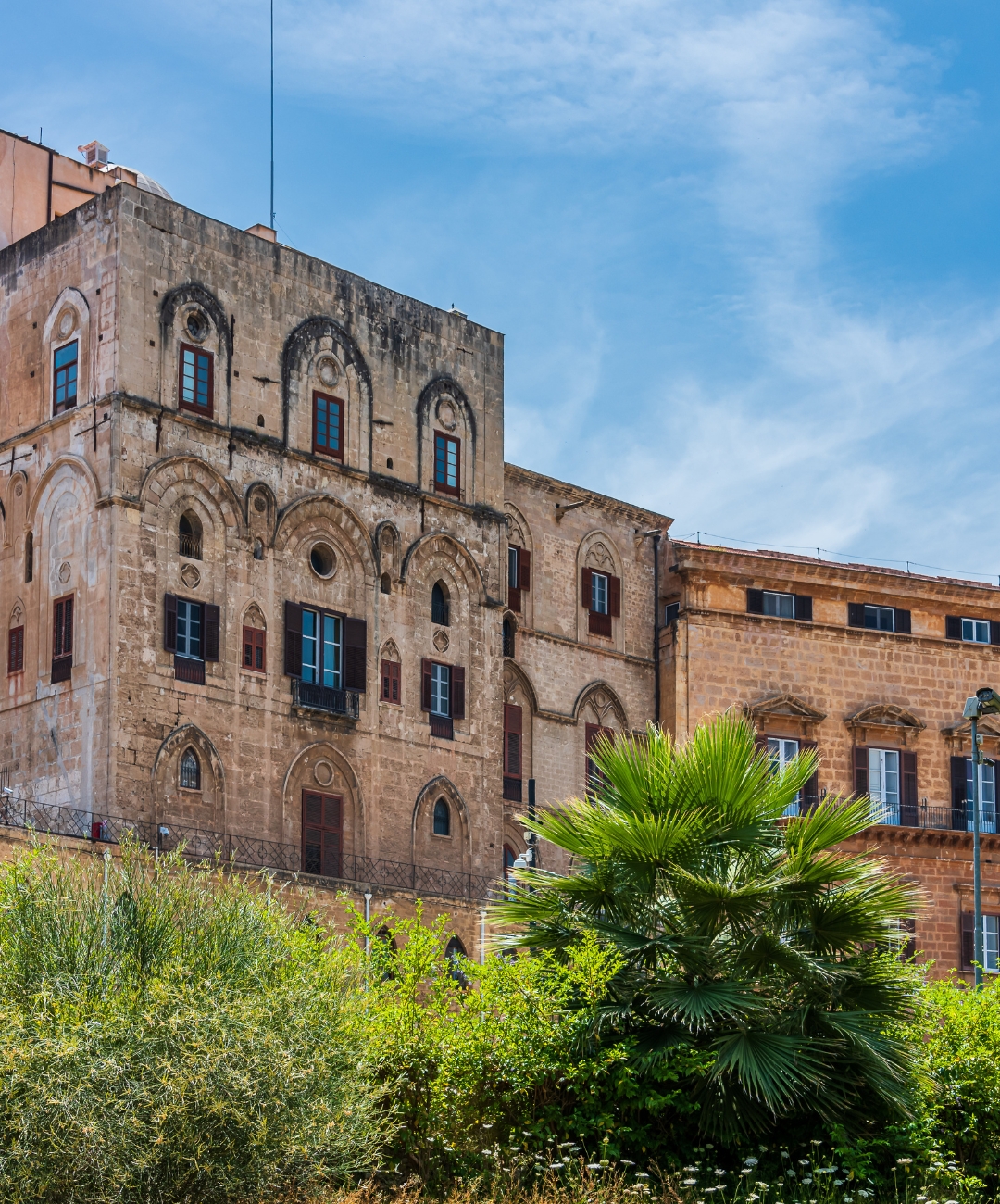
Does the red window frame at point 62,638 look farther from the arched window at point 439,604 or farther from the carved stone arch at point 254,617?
the arched window at point 439,604

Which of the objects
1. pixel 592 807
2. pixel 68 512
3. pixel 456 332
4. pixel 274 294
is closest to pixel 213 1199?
pixel 592 807

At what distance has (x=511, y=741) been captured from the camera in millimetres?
47938

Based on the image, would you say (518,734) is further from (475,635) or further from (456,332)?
(456,332)

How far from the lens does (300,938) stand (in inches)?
926

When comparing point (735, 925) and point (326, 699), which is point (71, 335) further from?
point (735, 925)

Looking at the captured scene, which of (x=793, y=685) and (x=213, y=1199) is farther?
(x=793, y=685)

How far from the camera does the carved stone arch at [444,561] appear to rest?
45.4 meters

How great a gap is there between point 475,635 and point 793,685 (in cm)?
931

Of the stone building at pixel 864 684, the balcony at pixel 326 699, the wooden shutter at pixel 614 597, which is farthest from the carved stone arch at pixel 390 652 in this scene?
the stone building at pixel 864 684

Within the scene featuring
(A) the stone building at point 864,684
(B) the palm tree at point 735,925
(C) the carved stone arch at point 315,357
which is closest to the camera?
(B) the palm tree at point 735,925

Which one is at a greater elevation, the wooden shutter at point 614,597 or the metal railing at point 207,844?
the wooden shutter at point 614,597

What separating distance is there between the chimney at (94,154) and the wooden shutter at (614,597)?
52.7 feet

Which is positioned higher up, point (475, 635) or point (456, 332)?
point (456, 332)

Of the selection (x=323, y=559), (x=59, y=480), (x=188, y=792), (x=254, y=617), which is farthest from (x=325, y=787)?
(x=59, y=480)
